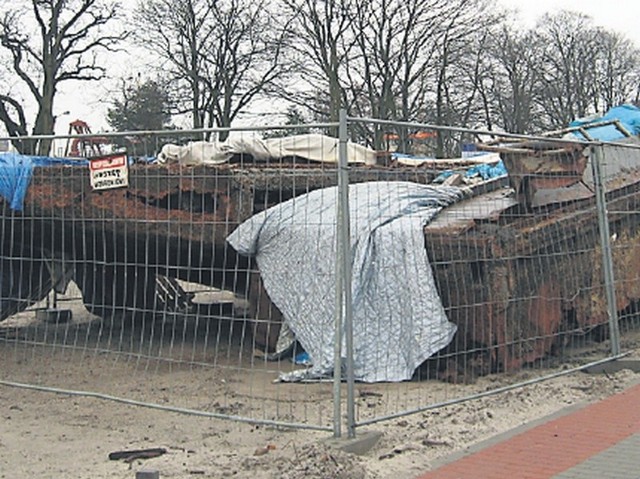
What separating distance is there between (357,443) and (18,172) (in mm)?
5431

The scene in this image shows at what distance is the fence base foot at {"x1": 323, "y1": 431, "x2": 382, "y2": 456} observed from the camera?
220 inches

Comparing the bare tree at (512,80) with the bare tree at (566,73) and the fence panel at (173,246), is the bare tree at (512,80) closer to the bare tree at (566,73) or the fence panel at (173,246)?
the bare tree at (566,73)

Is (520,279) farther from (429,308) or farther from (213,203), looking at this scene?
(213,203)

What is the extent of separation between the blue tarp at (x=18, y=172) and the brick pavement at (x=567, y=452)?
531cm

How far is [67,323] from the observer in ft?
38.8

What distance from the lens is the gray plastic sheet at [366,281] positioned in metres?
7.81

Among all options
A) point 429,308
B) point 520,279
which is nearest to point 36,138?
point 429,308

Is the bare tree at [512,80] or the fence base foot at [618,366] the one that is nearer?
the fence base foot at [618,366]

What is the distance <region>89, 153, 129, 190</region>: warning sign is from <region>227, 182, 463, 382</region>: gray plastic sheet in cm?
143

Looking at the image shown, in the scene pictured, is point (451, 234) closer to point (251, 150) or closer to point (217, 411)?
point (217, 411)

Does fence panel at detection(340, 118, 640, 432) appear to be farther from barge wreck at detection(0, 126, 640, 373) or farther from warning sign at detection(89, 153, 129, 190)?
warning sign at detection(89, 153, 129, 190)

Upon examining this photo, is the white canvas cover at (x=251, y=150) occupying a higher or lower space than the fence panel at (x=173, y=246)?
higher

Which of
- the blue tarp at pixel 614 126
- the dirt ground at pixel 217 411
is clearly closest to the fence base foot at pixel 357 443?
the dirt ground at pixel 217 411

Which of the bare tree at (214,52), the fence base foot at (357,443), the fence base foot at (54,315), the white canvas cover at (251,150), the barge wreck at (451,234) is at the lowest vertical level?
the fence base foot at (357,443)
